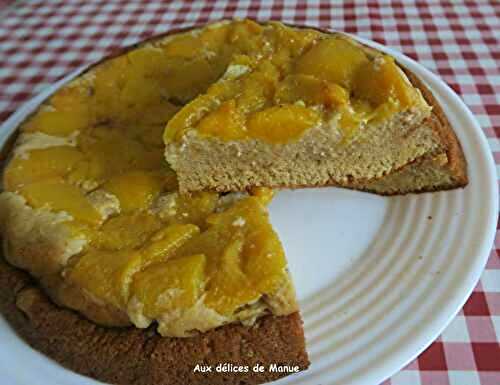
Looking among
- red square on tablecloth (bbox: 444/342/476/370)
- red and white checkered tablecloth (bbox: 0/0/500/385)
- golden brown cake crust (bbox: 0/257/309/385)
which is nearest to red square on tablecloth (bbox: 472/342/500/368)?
red square on tablecloth (bbox: 444/342/476/370)

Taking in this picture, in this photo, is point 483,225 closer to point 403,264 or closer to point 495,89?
point 403,264

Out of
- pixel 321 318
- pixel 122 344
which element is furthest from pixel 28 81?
pixel 321 318

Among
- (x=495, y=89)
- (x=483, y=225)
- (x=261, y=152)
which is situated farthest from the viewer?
(x=495, y=89)

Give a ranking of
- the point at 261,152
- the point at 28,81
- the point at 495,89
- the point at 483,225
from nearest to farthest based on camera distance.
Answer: the point at 483,225 → the point at 261,152 → the point at 495,89 → the point at 28,81

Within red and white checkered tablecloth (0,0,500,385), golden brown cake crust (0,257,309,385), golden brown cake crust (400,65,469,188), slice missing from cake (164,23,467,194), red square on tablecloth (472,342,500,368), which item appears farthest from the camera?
red and white checkered tablecloth (0,0,500,385)

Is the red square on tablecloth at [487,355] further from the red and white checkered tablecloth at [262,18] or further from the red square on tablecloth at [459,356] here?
the red and white checkered tablecloth at [262,18]

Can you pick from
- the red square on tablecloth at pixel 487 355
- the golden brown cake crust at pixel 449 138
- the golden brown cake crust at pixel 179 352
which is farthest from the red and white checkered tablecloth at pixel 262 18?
the golden brown cake crust at pixel 179 352

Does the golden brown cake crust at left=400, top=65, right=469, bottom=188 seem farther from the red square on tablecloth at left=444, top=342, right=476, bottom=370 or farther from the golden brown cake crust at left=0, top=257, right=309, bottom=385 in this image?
the golden brown cake crust at left=0, top=257, right=309, bottom=385

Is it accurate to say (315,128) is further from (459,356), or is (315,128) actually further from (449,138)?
(459,356)
